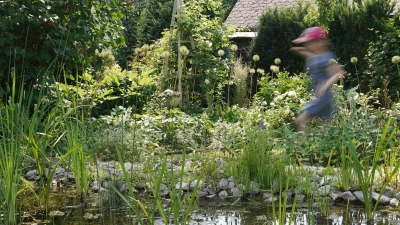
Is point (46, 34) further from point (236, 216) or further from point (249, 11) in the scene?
point (249, 11)

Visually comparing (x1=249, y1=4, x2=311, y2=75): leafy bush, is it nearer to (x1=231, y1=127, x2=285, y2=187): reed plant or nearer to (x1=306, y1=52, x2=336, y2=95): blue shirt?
(x1=306, y1=52, x2=336, y2=95): blue shirt

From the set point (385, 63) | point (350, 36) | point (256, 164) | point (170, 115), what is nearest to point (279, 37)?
point (350, 36)

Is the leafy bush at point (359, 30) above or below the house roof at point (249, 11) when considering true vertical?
below

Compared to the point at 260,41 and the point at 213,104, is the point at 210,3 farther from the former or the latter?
the point at 260,41

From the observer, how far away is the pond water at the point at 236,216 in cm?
361

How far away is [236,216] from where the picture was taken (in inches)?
151

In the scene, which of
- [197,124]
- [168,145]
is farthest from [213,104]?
[168,145]

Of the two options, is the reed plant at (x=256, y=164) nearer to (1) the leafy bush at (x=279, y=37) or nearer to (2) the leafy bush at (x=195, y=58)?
(2) the leafy bush at (x=195, y=58)

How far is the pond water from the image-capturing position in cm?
361

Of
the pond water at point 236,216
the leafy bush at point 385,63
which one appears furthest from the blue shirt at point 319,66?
the leafy bush at point 385,63

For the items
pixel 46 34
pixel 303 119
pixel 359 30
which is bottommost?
pixel 303 119

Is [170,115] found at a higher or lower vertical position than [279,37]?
lower

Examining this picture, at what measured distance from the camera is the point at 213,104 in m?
9.89

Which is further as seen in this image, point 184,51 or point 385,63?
point 385,63
